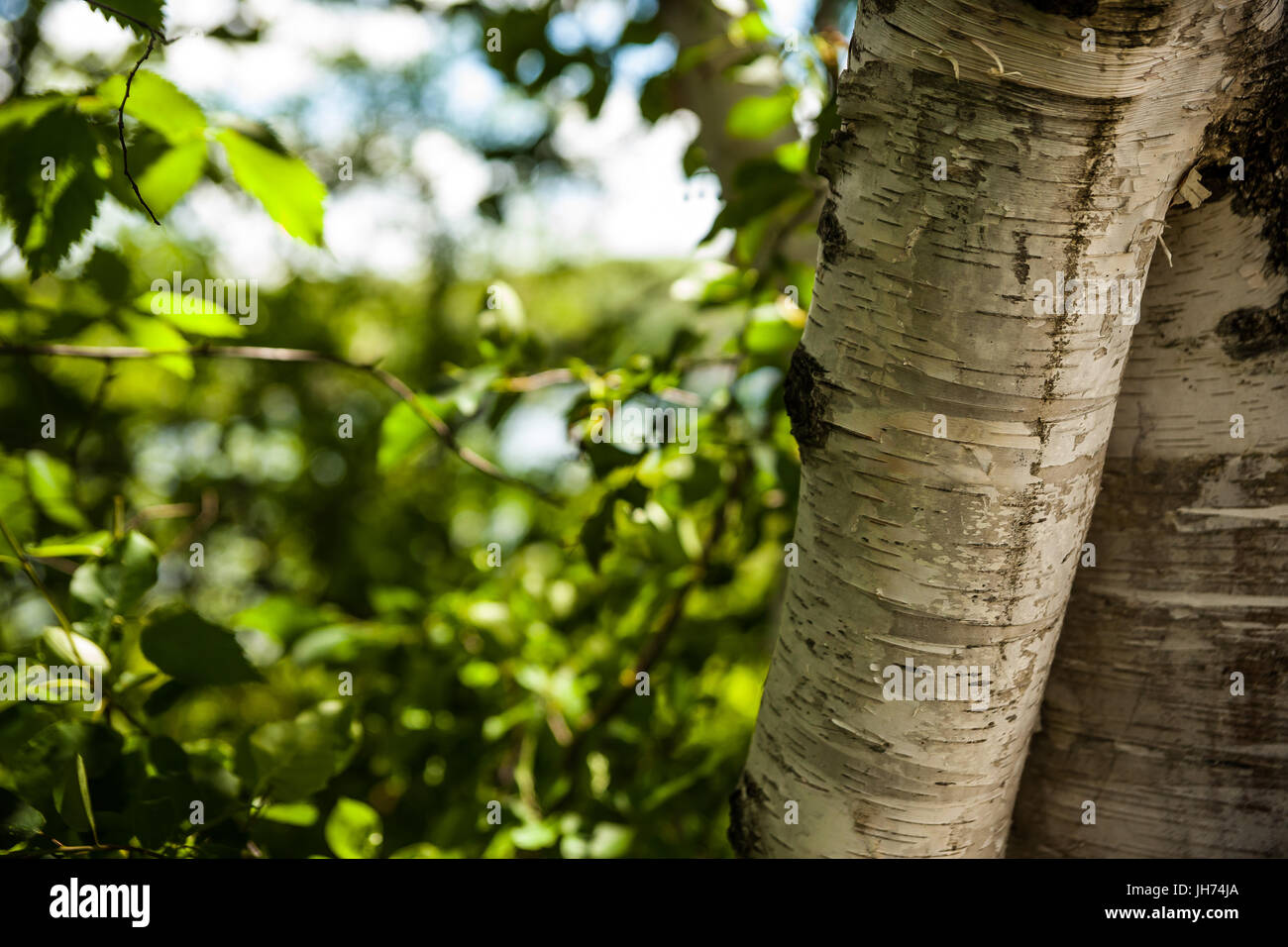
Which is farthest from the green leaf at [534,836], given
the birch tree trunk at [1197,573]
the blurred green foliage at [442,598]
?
the birch tree trunk at [1197,573]

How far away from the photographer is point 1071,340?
542 mm

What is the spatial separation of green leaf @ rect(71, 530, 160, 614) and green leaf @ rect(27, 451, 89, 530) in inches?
12.0

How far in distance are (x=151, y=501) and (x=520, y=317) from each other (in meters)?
2.70

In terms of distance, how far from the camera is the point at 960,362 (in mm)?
539

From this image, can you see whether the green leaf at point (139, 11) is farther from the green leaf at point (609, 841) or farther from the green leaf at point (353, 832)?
the green leaf at point (609, 841)

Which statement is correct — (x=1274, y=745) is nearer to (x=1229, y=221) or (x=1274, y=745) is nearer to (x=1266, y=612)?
(x=1266, y=612)

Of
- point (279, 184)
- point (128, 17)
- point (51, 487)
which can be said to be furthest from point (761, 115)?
point (51, 487)

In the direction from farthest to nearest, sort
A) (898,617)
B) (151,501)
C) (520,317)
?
1. (151,501)
2. (520,317)
3. (898,617)

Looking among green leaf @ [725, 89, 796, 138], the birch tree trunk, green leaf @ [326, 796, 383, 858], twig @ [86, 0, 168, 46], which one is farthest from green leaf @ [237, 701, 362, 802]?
green leaf @ [725, 89, 796, 138]

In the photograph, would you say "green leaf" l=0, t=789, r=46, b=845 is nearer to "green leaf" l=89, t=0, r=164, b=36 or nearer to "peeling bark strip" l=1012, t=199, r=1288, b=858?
"green leaf" l=89, t=0, r=164, b=36

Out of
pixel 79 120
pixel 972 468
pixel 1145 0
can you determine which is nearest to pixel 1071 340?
pixel 972 468

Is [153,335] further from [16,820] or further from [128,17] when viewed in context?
[16,820]

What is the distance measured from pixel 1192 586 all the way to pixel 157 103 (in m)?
1.14
